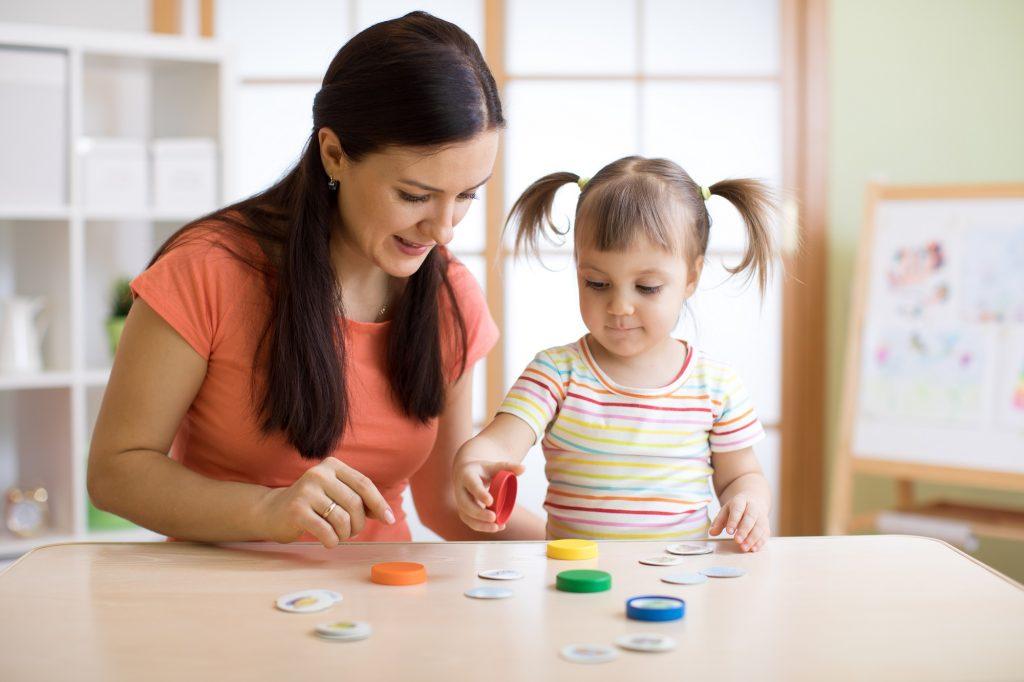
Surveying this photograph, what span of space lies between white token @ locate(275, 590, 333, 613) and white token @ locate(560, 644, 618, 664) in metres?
0.23

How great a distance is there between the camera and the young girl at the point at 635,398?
4.36 ft

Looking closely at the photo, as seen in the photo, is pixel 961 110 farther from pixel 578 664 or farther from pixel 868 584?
pixel 578 664

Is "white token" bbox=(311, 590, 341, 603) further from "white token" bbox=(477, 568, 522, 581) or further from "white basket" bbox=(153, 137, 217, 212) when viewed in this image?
"white basket" bbox=(153, 137, 217, 212)

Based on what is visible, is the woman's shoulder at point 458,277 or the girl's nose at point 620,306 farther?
the woman's shoulder at point 458,277

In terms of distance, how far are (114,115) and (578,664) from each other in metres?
2.90

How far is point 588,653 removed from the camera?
0.81 m

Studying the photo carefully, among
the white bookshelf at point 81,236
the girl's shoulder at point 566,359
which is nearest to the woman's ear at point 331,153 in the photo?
the girl's shoulder at point 566,359

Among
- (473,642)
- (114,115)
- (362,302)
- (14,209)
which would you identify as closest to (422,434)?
(362,302)

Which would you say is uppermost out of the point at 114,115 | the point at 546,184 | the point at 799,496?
the point at 114,115

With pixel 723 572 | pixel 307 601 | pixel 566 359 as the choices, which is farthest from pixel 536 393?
pixel 307 601

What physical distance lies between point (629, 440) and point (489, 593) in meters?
0.43

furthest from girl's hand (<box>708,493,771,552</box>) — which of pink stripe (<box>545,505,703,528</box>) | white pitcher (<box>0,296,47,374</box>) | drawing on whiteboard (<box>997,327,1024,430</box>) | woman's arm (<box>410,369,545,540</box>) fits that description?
white pitcher (<box>0,296,47,374</box>)

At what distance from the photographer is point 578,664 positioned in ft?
2.60

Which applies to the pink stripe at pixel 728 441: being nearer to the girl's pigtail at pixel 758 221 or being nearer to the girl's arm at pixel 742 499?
the girl's arm at pixel 742 499
